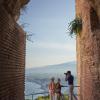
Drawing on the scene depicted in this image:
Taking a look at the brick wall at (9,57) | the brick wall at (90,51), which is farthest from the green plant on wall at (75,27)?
the brick wall at (9,57)

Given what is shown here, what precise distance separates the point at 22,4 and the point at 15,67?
2.36m

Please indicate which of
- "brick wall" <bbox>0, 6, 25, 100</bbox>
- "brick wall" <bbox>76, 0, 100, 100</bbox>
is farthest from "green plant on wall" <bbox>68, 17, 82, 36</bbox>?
"brick wall" <bbox>0, 6, 25, 100</bbox>

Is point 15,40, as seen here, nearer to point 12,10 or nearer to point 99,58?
point 12,10

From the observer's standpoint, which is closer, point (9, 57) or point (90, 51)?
point (9, 57)

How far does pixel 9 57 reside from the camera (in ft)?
38.4

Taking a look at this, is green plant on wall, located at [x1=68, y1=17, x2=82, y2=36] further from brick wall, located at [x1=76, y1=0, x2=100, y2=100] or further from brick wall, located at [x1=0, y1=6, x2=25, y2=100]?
brick wall, located at [x1=0, y1=6, x2=25, y2=100]

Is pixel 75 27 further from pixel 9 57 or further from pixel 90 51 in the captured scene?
pixel 9 57

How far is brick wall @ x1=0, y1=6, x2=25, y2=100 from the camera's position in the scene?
1044 centimetres

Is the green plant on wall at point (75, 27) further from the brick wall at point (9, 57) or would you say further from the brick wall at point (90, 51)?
the brick wall at point (9, 57)

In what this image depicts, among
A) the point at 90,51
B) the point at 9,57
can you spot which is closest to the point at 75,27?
the point at 90,51

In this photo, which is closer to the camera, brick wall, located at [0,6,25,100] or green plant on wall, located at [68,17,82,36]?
brick wall, located at [0,6,25,100]

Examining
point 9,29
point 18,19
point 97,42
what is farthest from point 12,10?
point 97,42

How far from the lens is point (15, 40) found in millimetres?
13203

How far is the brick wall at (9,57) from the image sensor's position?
10.4 metres
